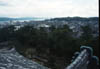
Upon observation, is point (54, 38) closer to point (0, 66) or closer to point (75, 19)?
point (0, 66)

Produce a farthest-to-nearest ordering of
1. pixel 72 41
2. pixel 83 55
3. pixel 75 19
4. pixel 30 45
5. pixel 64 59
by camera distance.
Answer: pixel 75 19, pixel 30 45, pixel 72 41, pixel 64 59, pixel 83 55

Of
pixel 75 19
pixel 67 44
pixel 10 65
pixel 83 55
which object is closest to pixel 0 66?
pixel 10 65

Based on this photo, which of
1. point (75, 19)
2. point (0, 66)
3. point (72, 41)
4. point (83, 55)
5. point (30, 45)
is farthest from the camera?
point (75, 19)

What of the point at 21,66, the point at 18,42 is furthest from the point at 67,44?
the point at 21,66

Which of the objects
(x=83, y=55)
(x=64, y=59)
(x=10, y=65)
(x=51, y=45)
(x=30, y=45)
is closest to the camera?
(x=83, y=55)

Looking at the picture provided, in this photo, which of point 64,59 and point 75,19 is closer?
point 64,59

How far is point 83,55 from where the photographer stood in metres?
3.01

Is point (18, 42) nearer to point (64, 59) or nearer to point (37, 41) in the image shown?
point (37, 41)

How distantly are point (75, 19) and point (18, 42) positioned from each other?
139 ft

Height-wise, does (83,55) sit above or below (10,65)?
above

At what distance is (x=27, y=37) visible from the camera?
1919 cm

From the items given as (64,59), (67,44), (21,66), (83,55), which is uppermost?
(83,55)

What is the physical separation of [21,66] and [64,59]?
10.2 m

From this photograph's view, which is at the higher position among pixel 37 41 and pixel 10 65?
pixel 10 65
